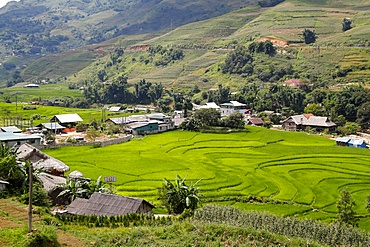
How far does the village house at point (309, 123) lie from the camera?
258ft

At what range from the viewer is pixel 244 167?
4903 centimetres

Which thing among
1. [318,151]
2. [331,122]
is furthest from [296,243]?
[331,122]

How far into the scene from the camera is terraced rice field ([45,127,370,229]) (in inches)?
1516

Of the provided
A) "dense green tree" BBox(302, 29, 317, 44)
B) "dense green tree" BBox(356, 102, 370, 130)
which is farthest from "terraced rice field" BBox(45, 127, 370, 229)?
"dense green tree" BBox(302, 29, 317, 44)

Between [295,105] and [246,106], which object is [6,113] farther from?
[295,105]

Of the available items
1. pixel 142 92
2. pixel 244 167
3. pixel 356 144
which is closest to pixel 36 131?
pixel 244 167

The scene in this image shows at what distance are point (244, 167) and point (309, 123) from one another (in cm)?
3470

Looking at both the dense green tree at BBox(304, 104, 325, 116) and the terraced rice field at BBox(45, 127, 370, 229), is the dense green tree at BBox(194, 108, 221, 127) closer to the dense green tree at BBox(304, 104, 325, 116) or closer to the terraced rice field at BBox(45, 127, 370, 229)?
the terraced rice field at BBox(45, 127, 370, 229)

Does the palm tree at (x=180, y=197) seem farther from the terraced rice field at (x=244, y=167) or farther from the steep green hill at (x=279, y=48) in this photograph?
the steep green hill at (x=279, y=48)

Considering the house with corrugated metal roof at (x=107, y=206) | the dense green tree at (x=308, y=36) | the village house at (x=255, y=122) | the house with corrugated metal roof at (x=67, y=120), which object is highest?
the dense green tree at (x=308, y=36)

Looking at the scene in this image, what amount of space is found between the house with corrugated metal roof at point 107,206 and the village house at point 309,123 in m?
55.3

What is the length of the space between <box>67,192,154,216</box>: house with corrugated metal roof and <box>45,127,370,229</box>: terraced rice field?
8982 mm

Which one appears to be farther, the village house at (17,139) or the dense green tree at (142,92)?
the dense green tree at (142,92)

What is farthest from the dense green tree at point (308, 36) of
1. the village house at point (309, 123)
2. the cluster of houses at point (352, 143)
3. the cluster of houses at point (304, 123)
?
the cluster of houses at point (352, 143)
